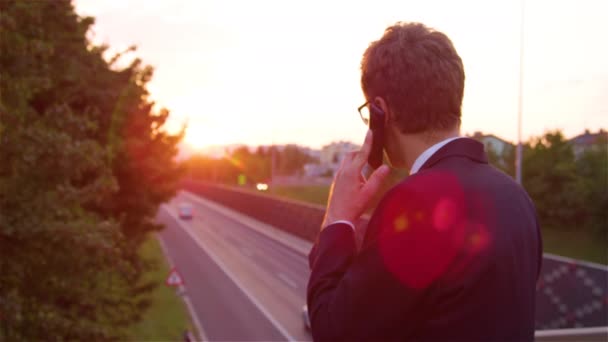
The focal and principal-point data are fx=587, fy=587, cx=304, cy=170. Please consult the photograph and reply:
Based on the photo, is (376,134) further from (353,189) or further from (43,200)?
(43,200)

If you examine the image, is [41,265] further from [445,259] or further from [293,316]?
[293,316]

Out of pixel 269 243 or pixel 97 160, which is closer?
pixel 97 160

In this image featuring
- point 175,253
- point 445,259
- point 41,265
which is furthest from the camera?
point 175,253

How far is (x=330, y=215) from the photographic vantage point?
1479 millimetres

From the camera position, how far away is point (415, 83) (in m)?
1.41

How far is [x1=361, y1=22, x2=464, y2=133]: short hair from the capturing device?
1.40 metres

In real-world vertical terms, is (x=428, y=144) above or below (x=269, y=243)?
above

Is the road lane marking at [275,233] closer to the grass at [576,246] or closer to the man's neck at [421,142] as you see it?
the grass at [576,246]

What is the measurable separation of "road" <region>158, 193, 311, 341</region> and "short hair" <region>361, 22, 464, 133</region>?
44.6 feet

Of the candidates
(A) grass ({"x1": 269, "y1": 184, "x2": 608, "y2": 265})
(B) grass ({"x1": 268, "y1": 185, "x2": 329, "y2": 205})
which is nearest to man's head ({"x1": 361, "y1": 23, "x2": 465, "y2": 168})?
(A) grass ({"x1": 269, "y1": 184, "x2": 608, "y2": 265})

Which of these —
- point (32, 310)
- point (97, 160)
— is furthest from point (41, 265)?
point (97, 160)

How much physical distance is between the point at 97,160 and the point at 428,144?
6.21 meters

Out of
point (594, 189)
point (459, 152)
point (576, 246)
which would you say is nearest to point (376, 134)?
point (459, 152)

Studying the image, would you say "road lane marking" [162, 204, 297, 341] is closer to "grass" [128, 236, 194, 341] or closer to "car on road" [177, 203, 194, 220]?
"grass" [128, 236, 194, 341]
